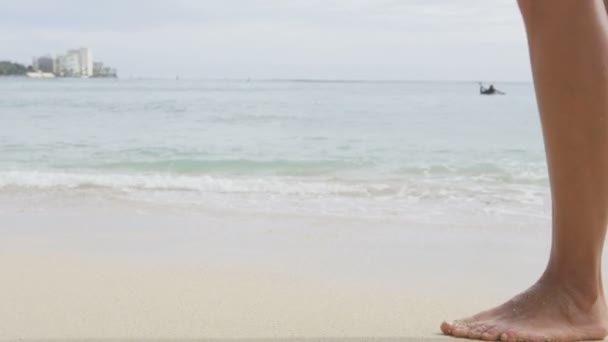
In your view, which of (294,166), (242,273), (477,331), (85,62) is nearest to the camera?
(477,331)

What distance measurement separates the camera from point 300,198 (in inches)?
193

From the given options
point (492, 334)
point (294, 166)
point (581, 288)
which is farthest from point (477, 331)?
point (294, 166)

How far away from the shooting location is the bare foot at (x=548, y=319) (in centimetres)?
150

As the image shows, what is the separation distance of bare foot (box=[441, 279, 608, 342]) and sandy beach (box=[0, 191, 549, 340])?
0.15m

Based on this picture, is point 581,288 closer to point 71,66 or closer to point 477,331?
point 477,331

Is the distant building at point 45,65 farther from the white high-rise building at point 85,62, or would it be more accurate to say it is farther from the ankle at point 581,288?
the ankle at point 581,288

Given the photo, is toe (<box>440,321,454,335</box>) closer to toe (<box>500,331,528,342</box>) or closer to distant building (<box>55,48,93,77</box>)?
toe (<box>500,331,528,342</box>)

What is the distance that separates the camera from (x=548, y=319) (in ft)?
5.01

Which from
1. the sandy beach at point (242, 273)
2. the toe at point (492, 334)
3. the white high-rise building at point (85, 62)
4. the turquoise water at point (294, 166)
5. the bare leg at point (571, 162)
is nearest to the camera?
the bare leg at point (571, 162)

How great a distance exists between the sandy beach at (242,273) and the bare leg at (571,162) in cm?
25

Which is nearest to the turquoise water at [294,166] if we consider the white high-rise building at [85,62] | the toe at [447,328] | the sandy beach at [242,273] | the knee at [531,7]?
the sandy beach at [242,273]

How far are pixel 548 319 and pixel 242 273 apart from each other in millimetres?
1263

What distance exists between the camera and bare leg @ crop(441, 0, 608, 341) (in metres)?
1.42

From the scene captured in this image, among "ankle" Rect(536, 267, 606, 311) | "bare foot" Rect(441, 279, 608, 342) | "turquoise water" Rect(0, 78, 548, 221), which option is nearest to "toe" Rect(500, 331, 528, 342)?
"bare foot" Rect(441, 279, 608, 342)
